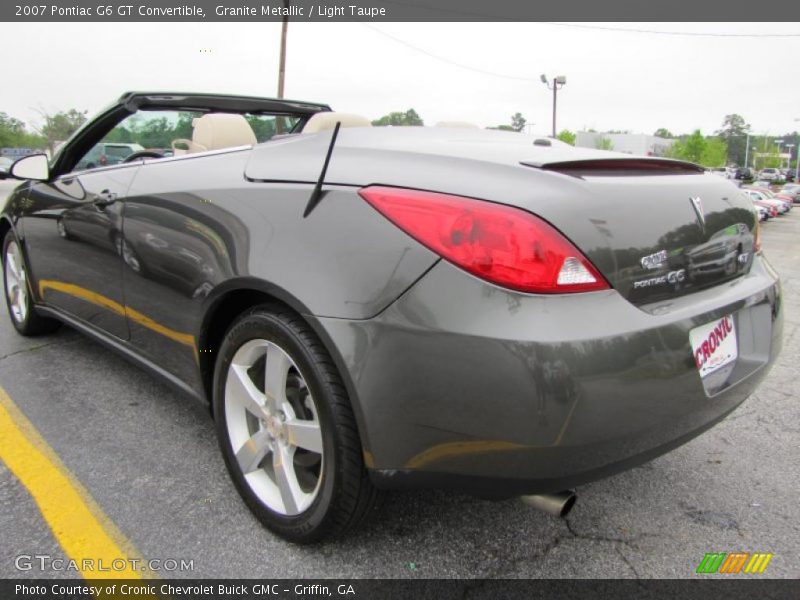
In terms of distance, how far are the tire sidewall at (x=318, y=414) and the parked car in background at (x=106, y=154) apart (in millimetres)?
1870

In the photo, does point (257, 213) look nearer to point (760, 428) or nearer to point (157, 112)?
point (157, 112)

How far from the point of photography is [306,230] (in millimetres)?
1720

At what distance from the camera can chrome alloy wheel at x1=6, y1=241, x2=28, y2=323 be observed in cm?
381

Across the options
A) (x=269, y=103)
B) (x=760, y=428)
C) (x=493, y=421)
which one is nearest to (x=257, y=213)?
(x=493, y=421)

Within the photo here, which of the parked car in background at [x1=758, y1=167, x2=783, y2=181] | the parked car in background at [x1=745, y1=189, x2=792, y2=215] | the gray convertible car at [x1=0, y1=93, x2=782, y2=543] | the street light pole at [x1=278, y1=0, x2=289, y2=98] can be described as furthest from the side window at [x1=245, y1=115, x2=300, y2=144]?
the parked car in background at [x1=758, y1=167, x2=783, y2=181]

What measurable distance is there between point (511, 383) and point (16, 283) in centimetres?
378

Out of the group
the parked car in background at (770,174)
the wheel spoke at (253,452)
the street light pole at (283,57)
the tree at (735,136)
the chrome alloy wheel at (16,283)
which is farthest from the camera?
the tree at (735,136)

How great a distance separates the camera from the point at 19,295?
3.94m

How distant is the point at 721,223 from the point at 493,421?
1.06m

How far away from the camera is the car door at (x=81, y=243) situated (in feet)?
8.71

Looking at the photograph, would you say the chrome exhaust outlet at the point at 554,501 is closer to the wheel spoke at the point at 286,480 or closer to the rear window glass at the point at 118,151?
the wheel spoke at the point at 286,480

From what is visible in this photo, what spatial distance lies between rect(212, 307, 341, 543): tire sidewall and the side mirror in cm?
201

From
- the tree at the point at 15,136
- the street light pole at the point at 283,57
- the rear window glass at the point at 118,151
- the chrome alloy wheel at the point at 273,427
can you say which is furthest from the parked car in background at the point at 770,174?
the chrome alloy wheel at the point at 273,427

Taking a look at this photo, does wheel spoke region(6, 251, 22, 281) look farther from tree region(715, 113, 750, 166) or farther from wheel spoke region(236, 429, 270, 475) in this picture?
tree region(715, 113, 750, 166)
